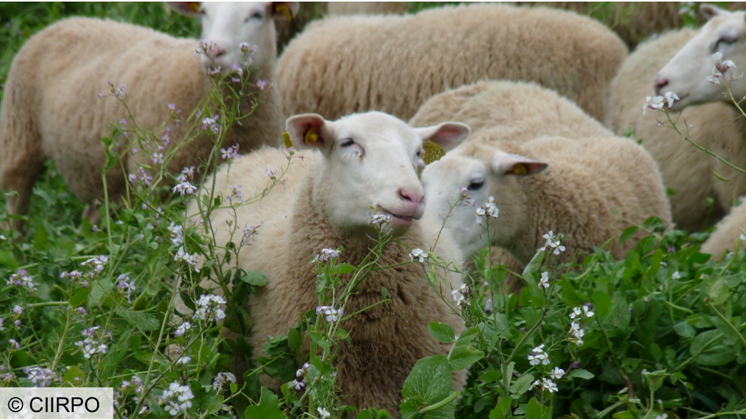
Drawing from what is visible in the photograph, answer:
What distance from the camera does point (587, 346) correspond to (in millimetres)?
2855

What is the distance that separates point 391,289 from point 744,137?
105 inches

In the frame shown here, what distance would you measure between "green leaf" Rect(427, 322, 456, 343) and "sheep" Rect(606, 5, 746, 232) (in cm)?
232

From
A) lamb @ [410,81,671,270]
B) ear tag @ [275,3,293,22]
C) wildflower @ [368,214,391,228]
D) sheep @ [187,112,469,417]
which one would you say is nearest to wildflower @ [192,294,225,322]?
wildflower @ [368,214,391,228]

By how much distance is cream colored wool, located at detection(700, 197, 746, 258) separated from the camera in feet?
12.6

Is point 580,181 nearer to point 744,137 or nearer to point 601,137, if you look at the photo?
point 601,137

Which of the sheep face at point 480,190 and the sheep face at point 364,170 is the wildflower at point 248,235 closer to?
the sheep face at point 364,170

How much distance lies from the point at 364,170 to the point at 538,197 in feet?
5.43

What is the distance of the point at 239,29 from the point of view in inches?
175

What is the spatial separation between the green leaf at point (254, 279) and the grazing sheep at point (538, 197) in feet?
3.92

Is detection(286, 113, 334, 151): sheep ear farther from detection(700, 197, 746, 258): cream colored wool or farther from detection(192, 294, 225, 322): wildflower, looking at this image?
detection(700, 197, 746, 258): cream colored wool

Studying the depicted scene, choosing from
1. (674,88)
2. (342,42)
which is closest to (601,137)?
(674,88)

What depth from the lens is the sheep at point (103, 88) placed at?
14.8 ft

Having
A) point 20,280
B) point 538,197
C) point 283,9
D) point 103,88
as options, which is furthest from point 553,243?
point 103,88

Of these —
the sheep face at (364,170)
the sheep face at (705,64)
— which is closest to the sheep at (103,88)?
the sheep face at (364,170)
